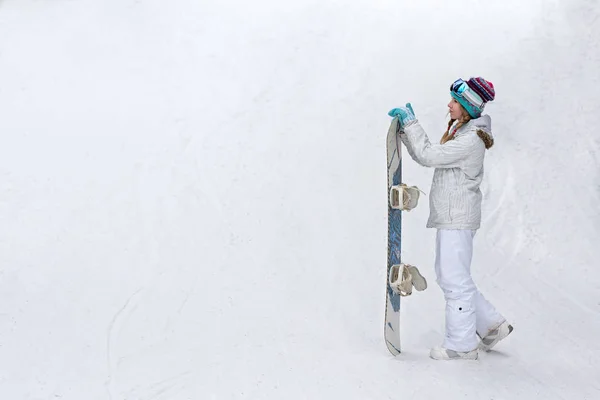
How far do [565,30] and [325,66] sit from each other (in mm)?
3576

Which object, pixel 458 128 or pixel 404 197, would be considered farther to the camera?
pixel 458 128

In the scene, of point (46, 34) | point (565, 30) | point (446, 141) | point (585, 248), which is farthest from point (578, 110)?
point (46, 34)

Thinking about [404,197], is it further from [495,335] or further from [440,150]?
[495,335]

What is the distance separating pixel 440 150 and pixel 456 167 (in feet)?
0.63

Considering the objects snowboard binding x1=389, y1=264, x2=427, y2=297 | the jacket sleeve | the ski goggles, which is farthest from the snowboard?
the ski goggles

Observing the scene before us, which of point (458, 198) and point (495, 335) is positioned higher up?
point (458, 198)

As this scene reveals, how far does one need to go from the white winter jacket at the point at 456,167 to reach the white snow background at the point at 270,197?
97cm

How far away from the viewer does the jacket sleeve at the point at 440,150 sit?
16.2 ft

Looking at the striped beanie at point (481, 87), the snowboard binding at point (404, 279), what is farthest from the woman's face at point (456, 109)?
the snowboard binding at point (404, 279)

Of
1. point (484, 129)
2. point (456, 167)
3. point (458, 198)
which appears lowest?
point (458, 198)

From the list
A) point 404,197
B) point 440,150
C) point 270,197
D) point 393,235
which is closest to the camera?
point 440,150

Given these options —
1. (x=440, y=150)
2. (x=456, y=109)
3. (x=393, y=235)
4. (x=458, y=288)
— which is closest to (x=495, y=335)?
(x=458, y=288)

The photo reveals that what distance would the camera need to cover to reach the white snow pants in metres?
4.99

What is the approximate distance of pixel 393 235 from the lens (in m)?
5.16
